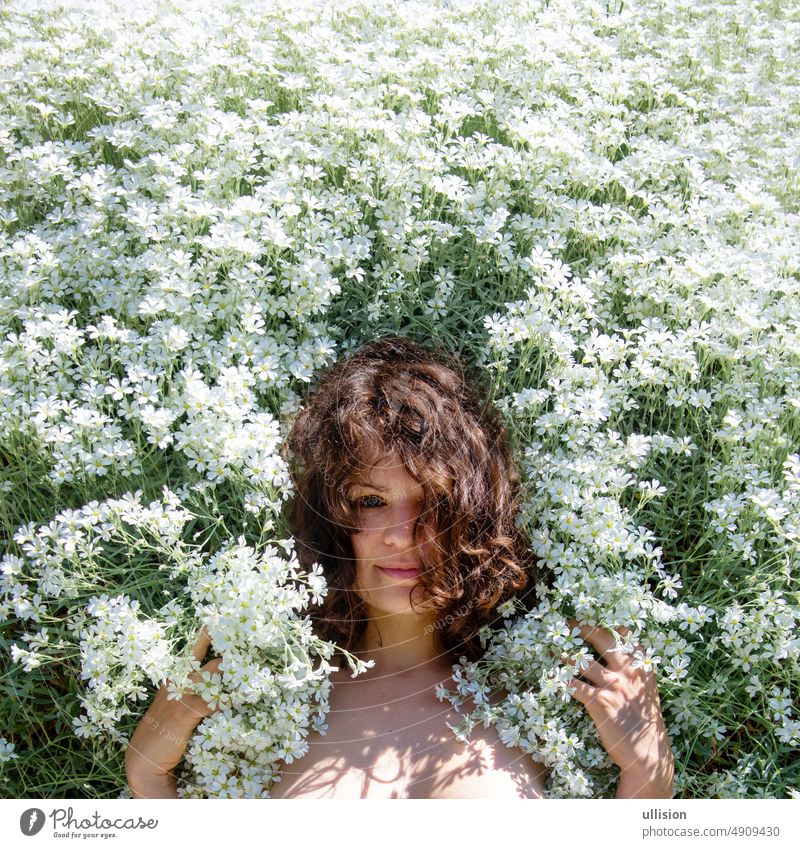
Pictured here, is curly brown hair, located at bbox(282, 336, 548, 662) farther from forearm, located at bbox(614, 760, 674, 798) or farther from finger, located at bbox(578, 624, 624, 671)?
forearm, located at bbox(614, 760, 674, 798)

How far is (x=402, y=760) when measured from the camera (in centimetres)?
141

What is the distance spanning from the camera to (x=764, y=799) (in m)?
1.44

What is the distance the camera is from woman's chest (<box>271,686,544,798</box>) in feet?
4.56

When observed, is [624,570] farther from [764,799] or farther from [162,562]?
[162,562]

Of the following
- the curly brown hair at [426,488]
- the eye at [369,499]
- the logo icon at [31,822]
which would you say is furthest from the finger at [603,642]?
the logo icon at [31,822]

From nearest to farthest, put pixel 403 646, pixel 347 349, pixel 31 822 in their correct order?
pixel 31 822
pixel 403 646
pixel 347 349

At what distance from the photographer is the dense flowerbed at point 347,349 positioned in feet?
4.68

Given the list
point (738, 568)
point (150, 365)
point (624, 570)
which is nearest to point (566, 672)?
point (624, 570)

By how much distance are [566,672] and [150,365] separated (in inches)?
33.6

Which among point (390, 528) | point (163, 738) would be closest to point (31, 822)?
point (163, 738)

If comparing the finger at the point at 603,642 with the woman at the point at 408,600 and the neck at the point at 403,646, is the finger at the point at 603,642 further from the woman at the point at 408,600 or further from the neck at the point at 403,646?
the neck at the point at 403,646

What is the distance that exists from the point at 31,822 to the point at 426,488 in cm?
77

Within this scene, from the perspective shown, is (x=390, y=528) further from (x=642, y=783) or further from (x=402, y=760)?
(x=642, y=783)

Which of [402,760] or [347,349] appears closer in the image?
[402,760]
